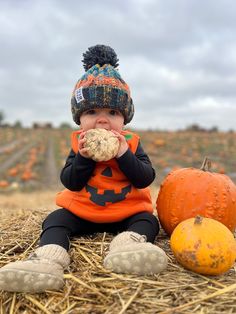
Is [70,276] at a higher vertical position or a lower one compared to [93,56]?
lower

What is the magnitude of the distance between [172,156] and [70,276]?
51.7 ft

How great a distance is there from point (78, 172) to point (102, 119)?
44 cm

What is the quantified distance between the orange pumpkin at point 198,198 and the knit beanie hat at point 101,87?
69cm

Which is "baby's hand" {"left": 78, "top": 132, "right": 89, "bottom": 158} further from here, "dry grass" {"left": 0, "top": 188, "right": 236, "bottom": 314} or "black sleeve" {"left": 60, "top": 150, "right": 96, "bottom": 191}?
"dry grass" {"left": 0, "top": 188, "right": 236, "bottom": 314}

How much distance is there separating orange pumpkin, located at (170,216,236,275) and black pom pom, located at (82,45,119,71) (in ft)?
4.99

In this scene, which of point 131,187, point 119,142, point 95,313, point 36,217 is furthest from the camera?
point 36,217

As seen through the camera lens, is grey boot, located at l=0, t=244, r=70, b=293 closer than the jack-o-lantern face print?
Yes

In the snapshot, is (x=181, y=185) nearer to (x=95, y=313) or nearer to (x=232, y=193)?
(x=232, y=193)

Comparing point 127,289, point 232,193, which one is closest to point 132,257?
point 127,289

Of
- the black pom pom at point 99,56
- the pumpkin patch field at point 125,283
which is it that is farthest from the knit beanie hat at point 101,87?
the pumpkin patch field at point 125,283

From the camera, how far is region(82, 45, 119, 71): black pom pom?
10.8ft

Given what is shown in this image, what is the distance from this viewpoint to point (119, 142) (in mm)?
2865

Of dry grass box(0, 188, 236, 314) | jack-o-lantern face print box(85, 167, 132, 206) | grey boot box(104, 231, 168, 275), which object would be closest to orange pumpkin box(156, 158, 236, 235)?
jack-o-lantern face print box(85, 167, 132, 206)

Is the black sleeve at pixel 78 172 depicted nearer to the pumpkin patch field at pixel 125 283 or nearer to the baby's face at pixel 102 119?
the baby's face at pixel 102 119
